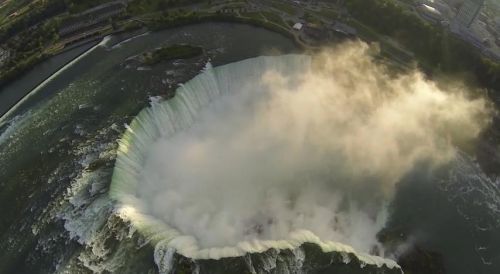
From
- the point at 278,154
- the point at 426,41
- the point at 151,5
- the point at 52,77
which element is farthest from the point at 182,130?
the point at 426,41

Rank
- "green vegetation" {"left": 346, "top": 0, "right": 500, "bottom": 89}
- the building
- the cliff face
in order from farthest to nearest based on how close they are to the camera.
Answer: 1. the building
2. "green vegetation" {"left": 346, "top": 0, "right": 500, "bottom": 89}
3. the cliff face

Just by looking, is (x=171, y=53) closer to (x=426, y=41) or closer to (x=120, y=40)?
(x=120, y=40)

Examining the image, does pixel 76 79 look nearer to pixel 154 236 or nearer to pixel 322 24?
pixel 154 236

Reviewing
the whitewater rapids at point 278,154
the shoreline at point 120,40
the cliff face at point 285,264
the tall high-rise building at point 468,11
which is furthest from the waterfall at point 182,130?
the tall high-rise building at point 468,11

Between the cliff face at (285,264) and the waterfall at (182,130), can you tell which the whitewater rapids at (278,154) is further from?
the cliff face at (285,264)

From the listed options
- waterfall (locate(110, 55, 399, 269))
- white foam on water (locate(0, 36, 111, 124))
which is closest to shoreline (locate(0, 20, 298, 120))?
white foam on water (locate(0, 36, 111, 124))

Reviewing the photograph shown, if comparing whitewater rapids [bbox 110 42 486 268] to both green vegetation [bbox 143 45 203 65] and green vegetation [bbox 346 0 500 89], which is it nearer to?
green vegetation [bbox 346 0 500 89]
